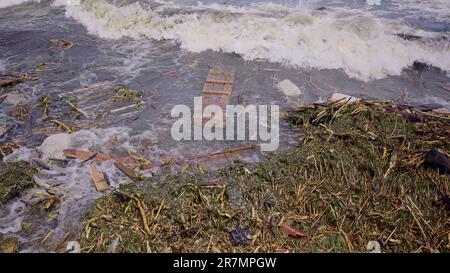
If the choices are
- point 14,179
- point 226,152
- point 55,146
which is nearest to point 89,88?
point 55,146

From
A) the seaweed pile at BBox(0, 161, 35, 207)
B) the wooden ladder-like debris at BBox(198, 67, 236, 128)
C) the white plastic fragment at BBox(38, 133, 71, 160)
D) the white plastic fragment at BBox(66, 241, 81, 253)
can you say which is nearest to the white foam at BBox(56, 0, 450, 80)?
the wooden ladder-like debris at BBox(198, 67, 236, 128)

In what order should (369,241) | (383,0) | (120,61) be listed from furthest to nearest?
(383,0)
(120,61)
(369,241)

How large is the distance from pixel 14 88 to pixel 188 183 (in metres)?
4.95

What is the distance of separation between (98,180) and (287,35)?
6940 mm

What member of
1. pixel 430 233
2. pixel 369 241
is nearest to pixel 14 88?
pixel 369 241

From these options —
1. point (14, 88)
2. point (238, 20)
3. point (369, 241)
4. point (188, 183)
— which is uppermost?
point (238, 20)

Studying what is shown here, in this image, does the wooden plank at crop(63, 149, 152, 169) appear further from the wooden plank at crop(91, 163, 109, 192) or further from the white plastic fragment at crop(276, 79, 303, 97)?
the white plastic fragment at crop(276, 79, 303, 97)

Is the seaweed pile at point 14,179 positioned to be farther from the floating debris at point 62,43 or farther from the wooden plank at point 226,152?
the floating debris at point 62,43

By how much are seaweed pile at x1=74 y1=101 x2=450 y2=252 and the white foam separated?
4.04m

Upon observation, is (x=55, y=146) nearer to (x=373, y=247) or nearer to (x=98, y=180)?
(x=98, y=180)

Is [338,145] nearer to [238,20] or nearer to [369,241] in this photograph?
[369,241]

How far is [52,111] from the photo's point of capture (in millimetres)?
5965

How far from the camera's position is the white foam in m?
8.47

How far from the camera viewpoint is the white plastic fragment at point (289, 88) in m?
6.78
